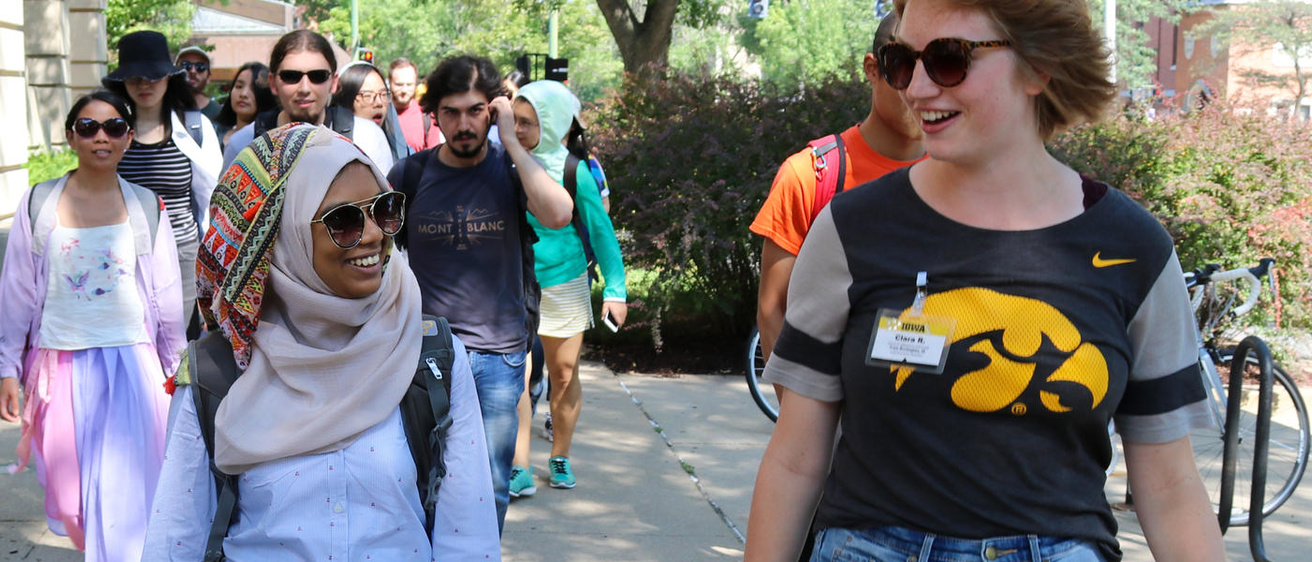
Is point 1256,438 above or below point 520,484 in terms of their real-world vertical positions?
above

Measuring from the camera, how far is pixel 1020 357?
209 cm

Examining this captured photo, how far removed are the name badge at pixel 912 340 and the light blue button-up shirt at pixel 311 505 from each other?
964mm

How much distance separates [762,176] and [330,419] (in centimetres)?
633

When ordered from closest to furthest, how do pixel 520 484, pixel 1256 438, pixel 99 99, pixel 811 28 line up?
pixel 99 99
pixel 1256 438
pixel 520 484
pixel 811 28

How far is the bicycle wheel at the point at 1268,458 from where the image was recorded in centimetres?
622

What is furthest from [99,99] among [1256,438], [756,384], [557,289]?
[1256,438]

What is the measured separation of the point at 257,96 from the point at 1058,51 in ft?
24.7

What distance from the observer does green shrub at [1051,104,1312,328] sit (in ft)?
28.7

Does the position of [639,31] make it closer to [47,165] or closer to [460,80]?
[47,165]

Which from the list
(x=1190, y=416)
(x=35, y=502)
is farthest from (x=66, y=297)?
(x=1190, y=416)

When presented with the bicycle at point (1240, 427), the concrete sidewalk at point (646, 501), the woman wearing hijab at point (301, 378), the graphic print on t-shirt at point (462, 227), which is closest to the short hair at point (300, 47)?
the graphic print on t-shirt at point (462, 227)

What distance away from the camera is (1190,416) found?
2207mm

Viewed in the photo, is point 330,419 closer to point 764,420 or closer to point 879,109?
point 879,109

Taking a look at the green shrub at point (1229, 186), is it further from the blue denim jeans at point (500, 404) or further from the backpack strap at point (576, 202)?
the blue denim jeans at point (500, 404)
